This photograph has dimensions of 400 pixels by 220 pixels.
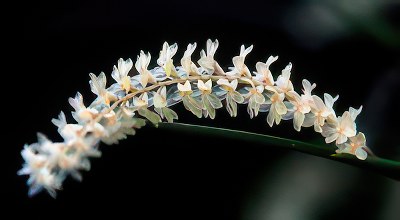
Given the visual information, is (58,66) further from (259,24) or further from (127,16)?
(259,24)

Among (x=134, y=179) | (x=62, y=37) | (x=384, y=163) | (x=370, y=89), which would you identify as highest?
(x=62, y=37)

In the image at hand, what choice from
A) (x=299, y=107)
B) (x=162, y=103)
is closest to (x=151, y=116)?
(x=162, y=103)

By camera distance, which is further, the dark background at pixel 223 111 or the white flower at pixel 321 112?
the dark background at pixel 223 111

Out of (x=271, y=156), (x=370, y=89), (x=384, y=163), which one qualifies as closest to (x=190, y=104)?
(x=384, y=163)

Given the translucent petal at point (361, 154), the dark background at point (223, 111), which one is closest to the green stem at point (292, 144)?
the translucent petal at point (361, 154)

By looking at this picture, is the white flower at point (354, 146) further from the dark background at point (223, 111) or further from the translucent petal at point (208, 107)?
the dark background at point (223, 111)

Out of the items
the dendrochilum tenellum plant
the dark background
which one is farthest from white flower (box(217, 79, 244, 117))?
the dark background

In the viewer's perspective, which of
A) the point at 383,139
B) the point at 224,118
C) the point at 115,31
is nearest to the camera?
the point at 383,139
